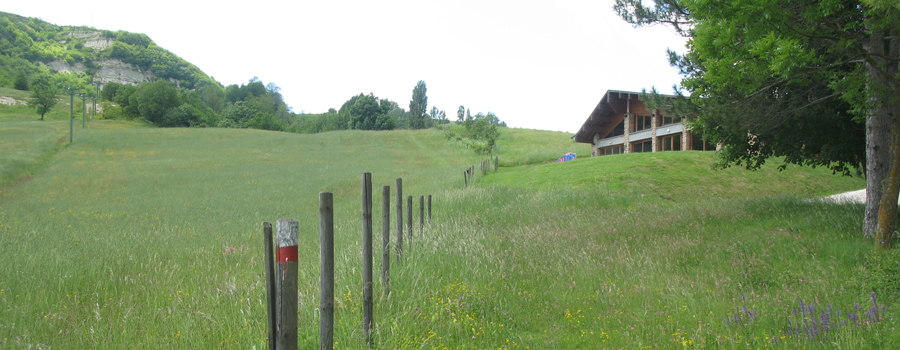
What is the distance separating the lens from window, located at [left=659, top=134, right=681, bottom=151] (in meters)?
38.7

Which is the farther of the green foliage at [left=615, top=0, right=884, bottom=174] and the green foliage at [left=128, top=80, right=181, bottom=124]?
the green foliage at [left=128, top=80, right=181, bottom=124]

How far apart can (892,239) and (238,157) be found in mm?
47122

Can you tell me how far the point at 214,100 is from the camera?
14412 centimetres

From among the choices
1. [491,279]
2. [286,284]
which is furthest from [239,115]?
[286,284]

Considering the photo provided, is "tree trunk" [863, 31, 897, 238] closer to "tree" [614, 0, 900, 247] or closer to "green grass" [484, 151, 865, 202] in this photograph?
"tree" [614, 0, 900, 247]

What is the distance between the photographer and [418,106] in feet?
388

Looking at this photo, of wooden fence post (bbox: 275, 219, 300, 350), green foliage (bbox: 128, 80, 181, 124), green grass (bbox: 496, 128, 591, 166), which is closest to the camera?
wooden fence post (bbox: 275, 219, 300, 350)

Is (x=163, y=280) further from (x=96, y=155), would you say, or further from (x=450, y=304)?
(x=96, y=155)

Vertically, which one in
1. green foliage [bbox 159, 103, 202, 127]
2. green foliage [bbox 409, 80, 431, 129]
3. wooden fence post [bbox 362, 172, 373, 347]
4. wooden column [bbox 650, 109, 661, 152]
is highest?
green foliage [bbox 409, 80, 431, 129]

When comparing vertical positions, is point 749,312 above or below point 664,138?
below

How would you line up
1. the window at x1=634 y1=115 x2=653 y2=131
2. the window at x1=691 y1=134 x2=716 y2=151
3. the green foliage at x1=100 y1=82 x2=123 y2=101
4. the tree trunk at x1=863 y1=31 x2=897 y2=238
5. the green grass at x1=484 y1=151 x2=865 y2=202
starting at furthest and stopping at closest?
the green foliage at x1=100 y1=82 x2=123 y2=101, the window at x1=634 y1=115 x2=653 y2=131, the window at x1=691 y1=134 x2=716 y2=151, the green grass at x1=484 y1=151 x2=865 y2=202, the tree trunk at x1=863 y1=31 x2=897 y2=238

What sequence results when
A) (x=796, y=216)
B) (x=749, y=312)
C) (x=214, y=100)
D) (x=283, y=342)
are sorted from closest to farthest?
(x=283, y=342)
(x=749, y=312)
(x=796, y=216)
(x=214, y=100)

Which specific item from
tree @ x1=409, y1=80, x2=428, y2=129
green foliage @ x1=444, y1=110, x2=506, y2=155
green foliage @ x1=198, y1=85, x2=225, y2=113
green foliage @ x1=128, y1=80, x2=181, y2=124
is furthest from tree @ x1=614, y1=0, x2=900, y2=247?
green foliage @ x1=198, y1=85, x2=225, y2=113

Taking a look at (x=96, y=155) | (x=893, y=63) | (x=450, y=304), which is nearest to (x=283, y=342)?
(x=450, y=304)
